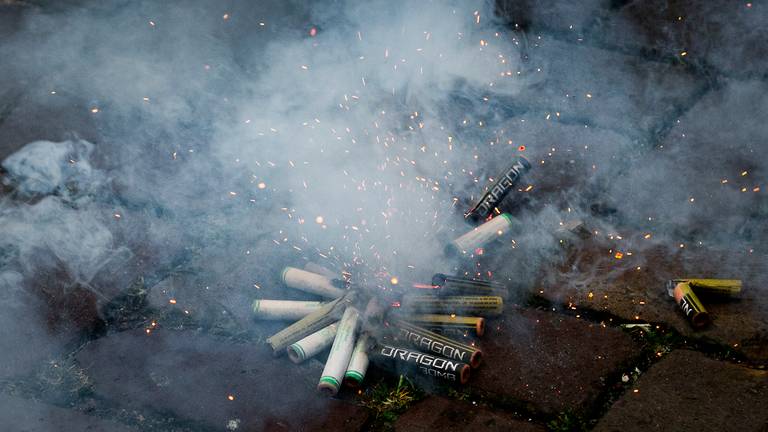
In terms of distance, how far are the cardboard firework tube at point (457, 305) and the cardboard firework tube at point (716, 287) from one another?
0.85 meters

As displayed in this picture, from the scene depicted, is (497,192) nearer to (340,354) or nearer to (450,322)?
(450,322)

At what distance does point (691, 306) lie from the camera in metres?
3.08

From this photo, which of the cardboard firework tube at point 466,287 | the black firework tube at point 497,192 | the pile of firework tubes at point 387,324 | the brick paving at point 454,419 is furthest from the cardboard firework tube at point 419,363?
the black firework tube at point 497,192

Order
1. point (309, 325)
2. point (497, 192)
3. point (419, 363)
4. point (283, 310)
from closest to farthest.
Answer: point (419, 363)
point (309, 325)
point (283, 310)
point (497, 192)

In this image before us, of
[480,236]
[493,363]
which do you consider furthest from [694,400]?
[480,236]

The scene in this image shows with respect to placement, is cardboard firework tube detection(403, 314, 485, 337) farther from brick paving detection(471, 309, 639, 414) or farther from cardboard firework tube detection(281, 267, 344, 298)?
cardboard firework tube detection(281, 267, 344, 298)

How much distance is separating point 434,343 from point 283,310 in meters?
0.75

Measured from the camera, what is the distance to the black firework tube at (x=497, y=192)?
12.2ft

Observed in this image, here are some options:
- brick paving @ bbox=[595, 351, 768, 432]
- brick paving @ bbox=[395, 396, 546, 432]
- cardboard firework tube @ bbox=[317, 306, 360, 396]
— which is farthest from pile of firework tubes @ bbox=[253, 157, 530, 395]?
brick paving @ bbox=[595, 351, 768, 432]

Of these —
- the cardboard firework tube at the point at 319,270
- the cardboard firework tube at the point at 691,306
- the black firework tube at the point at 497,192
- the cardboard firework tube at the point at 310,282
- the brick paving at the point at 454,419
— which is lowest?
→ the brick paving at the point at 454,419

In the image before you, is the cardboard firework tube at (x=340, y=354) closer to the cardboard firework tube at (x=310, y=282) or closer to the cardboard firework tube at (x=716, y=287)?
the cardboard firework tube at (x=310, y=282)

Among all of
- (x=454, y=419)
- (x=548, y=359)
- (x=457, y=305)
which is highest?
(x=457, y=305)

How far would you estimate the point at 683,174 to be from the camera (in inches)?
151

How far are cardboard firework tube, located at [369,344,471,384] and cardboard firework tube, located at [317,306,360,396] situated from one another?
0.11 m
